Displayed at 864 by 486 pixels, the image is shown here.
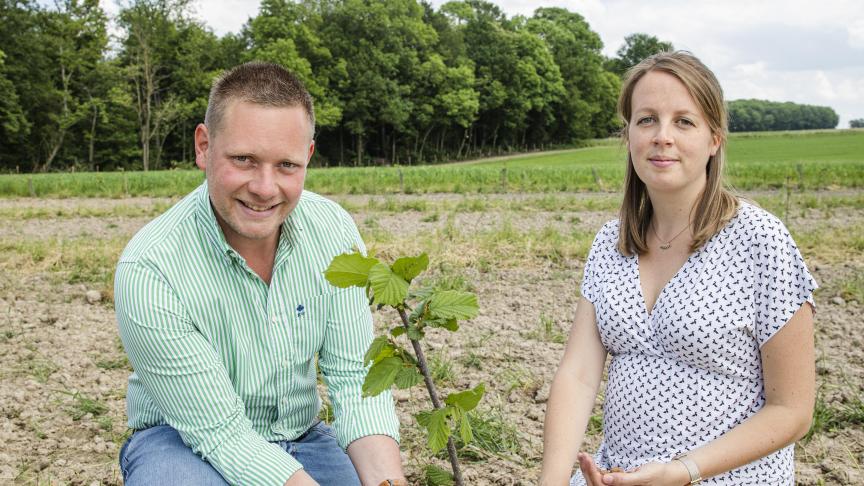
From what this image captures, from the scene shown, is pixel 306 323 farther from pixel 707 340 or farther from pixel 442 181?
pixel 442 181

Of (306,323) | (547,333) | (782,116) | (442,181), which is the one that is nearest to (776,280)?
(306,323)

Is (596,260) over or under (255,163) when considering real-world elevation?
under

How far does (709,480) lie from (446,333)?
384 cm

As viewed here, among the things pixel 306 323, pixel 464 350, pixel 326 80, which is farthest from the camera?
pixel 326 80

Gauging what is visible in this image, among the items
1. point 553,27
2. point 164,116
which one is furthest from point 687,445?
point 553,27

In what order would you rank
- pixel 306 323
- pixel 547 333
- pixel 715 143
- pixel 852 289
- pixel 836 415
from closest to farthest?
pixel 715 143 → pixel 306 323 → pixel 836 415 → pixel 547 333 → pixel 852 289

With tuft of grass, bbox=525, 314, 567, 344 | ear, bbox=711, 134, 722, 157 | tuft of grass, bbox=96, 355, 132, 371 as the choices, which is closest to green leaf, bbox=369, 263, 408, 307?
ear, bbox=711, 134, 722, 157

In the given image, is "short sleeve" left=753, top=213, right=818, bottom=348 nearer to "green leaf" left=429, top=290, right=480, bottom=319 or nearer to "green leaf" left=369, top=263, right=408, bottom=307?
"green leaf" left=429, top=290, right=480, bottom=319

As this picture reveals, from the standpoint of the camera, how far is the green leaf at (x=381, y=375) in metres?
1.69

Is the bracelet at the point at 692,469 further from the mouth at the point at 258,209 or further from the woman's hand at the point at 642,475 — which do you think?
the mouth at the point at 258,209

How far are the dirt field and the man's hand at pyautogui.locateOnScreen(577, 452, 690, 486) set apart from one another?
149 cm

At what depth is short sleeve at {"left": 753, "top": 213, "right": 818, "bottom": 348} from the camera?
2.05m

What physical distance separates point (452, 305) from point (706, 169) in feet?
3.69

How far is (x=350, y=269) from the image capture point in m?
1.59
